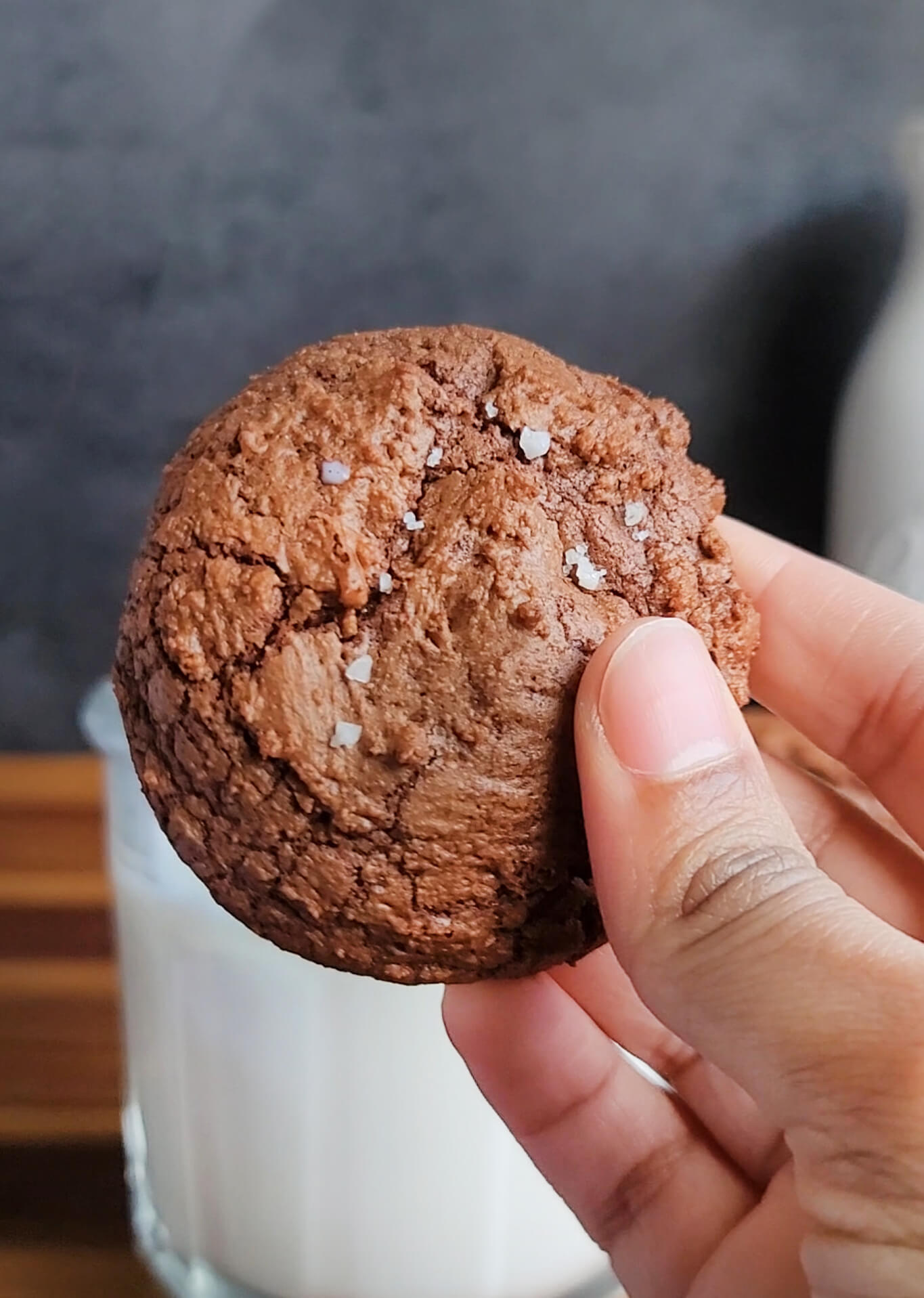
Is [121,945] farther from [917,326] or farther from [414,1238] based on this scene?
[917,326]

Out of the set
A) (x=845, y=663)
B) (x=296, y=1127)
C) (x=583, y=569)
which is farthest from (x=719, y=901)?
(x=296, y=1127)

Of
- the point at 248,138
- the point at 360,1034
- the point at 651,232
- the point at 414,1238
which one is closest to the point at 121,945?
the point at 360,1034

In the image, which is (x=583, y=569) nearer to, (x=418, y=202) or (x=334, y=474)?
(x=334, y=474)

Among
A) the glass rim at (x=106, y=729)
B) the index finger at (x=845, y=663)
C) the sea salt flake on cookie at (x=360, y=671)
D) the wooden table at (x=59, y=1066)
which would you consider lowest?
the wooden table at (x=59, y=1066)

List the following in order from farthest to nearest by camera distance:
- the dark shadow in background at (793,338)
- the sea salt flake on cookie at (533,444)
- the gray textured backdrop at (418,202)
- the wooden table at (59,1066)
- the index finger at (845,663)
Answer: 1. the dark shadow in background at (793,338)
2. the gray textured backdrop at (418,202)
3. the wooden table at (59,1066)
4. the index finger at (845,663)
5. the sea salt flake on cookie at (533,444)

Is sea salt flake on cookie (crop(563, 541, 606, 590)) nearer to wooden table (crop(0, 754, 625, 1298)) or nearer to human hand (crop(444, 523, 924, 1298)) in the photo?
human hand (crop(444, 523, 924, 1298))

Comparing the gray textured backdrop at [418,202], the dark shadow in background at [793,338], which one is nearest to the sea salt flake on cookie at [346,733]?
the gray textured backdrop at [418,202]

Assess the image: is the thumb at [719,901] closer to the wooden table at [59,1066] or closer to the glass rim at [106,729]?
the glass rim at [106,729]
